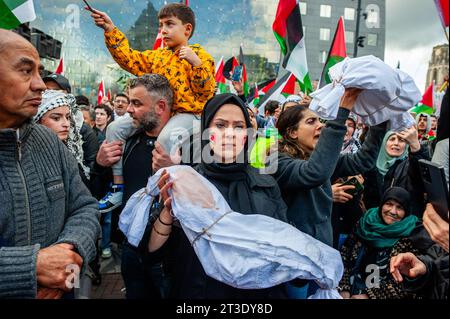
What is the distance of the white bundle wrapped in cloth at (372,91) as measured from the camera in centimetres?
168

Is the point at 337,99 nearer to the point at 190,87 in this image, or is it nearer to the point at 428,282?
the point at 428,282

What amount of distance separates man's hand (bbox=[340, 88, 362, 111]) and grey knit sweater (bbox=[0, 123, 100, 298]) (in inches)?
53.1

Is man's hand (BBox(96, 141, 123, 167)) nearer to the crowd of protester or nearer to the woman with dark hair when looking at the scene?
the crowd of protester

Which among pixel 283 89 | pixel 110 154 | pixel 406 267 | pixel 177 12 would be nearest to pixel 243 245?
pixel 406 267

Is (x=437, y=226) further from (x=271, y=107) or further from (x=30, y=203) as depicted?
(x=271, y=107)

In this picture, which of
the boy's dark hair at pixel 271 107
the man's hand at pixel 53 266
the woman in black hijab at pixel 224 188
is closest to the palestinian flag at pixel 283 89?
the boy's dark hair at pixel 271 107

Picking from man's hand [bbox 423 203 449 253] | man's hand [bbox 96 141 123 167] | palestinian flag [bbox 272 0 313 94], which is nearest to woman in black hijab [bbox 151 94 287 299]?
man's hand [bbox 423 203 449 253]

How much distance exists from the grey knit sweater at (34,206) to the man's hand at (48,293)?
7 cm

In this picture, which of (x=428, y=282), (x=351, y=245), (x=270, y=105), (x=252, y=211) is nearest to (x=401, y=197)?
(x=351, y=245)

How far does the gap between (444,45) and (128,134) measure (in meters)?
2.03

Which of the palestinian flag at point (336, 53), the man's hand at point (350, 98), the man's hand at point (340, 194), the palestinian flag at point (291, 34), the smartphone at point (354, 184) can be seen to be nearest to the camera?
the man's hand at point (350, 98)

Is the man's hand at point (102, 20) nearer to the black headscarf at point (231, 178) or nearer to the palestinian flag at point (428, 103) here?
the black headscarf at point (231, 178)

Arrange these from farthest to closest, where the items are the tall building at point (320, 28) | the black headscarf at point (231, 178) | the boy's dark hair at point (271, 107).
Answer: the tall building at point (320, 28)
the boy's dark hair at point (271, 107)
the black headscarf at point (231, 178)

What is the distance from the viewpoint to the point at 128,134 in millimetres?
2561
